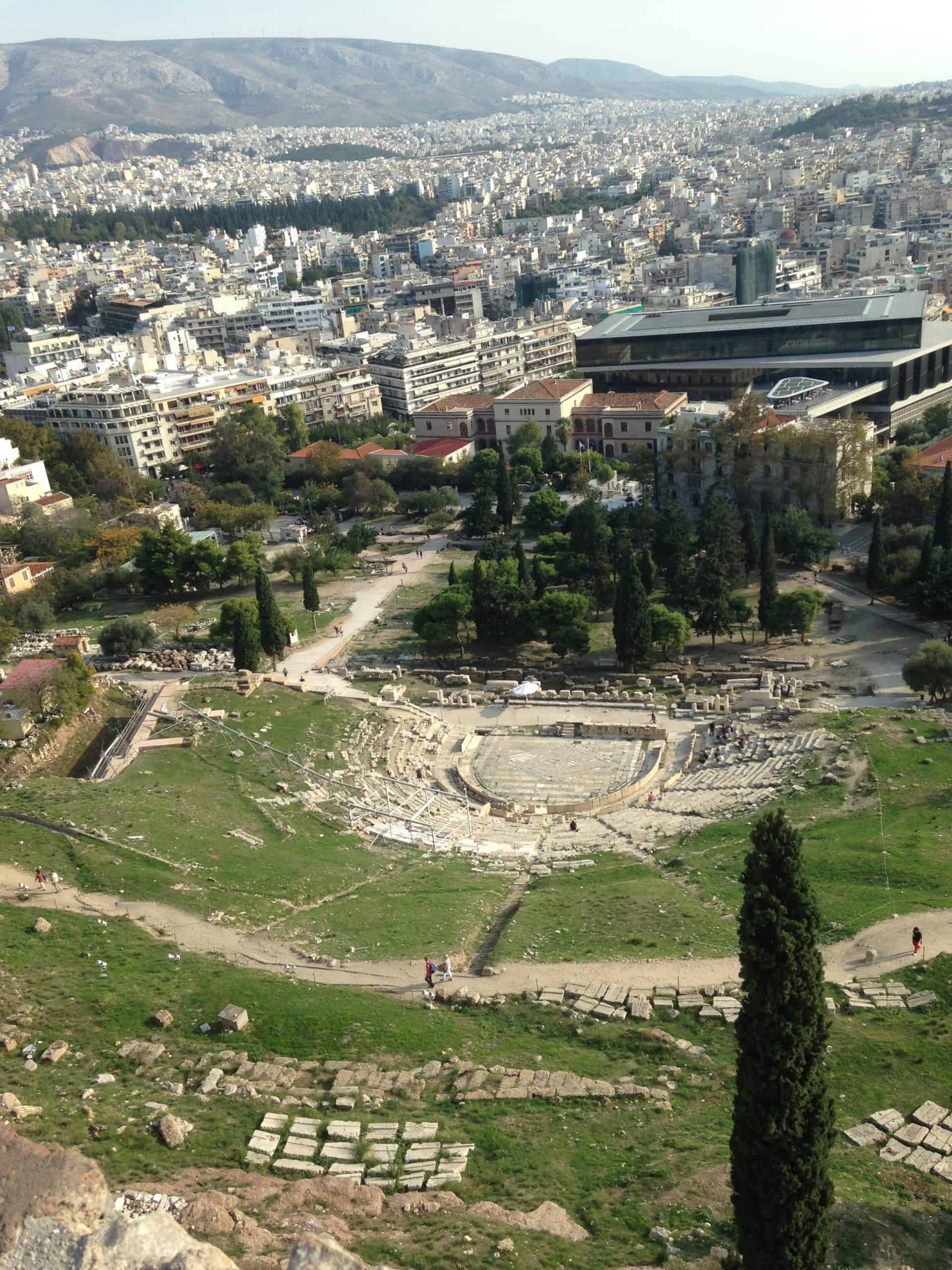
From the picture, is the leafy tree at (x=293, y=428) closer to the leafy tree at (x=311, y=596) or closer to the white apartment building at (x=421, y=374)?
the white apartment building at (x=421, y=374)

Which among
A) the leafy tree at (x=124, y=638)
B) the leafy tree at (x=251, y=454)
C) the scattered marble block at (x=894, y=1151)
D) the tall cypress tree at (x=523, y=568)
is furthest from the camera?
the leafy tree at (x=251, y=454)

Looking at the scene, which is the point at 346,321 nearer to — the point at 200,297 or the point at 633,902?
the point at 200,297

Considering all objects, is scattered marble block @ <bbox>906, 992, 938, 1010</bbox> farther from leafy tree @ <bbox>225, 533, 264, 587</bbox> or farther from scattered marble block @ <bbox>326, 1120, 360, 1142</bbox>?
leafy tree @ <bbox>225, 533, 264, 587</bbox>

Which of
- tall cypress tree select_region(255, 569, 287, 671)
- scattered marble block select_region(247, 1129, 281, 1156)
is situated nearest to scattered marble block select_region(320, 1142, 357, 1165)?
scattered marble block select_region(247, 1129, 281, 1156)

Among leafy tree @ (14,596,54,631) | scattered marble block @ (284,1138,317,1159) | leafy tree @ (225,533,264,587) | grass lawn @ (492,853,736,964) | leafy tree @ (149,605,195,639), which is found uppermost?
scattered marble block @ (284,1138,317,1159)

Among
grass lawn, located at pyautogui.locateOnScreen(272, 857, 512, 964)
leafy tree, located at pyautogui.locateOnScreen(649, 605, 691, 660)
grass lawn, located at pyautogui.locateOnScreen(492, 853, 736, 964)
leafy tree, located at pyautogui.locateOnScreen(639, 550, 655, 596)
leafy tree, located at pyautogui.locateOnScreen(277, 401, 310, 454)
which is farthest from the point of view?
leafy tree, located at pyautogui.locateOnScreen(277, 401, 310, 454)

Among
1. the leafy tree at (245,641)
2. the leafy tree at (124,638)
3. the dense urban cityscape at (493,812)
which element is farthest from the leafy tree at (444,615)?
the leafy tree at (124,638)
